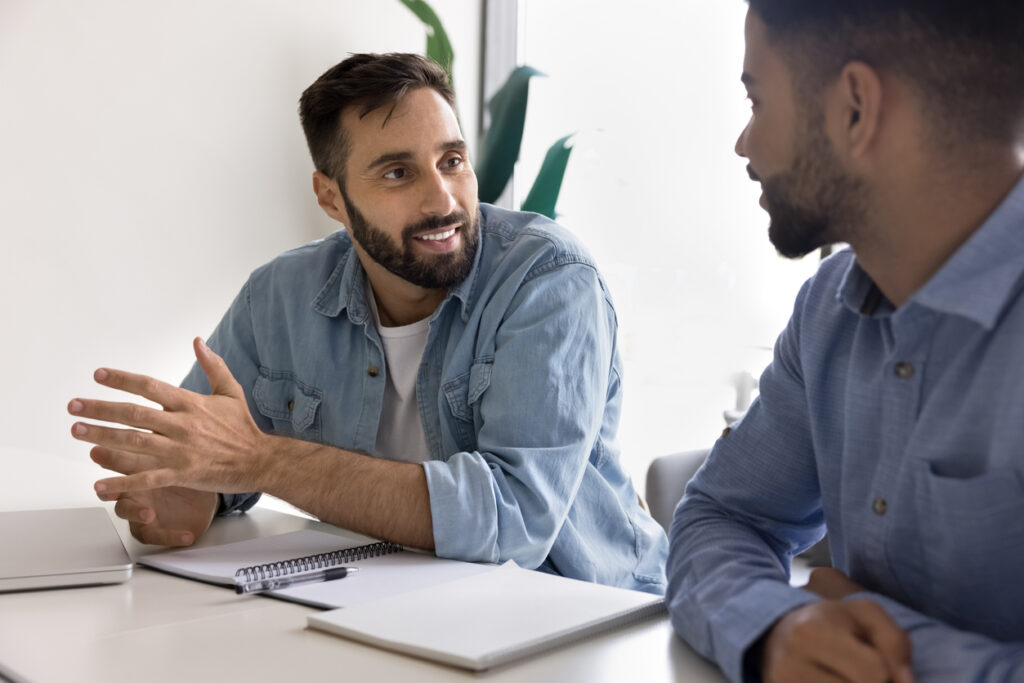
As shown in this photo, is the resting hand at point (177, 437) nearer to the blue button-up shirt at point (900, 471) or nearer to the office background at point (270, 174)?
the blue button-up shirt at point (900, 471)

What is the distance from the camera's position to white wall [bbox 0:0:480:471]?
250cm

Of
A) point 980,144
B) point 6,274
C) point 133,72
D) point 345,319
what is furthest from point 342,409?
point 133,72

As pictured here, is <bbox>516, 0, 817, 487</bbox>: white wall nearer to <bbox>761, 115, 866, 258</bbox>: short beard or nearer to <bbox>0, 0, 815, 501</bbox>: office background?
<bbox>0, 0, 815, 501</bbox>: office background

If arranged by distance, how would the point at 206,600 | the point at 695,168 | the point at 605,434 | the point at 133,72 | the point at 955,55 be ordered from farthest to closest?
the point at 695,168, the point at 133,72, the point at 605,434, the point at 206,600, the point at 955,55

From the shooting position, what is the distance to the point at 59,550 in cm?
118

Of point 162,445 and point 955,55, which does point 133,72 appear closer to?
point 162,445

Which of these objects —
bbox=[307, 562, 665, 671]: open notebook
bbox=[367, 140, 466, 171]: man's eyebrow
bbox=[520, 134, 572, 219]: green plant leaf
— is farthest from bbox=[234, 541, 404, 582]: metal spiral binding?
bbox=[520, 134, 572, 219]: green plant leaf

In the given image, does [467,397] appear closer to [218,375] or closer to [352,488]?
[352,488]

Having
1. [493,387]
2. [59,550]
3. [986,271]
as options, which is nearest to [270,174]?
[493,387]

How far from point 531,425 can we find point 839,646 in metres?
0.69

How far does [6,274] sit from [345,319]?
125cm

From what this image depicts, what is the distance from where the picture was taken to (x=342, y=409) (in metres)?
1.65

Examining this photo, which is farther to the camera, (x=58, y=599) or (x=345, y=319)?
(x=345, y=319)

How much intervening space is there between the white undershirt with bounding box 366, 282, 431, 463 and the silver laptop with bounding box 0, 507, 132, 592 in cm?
45
